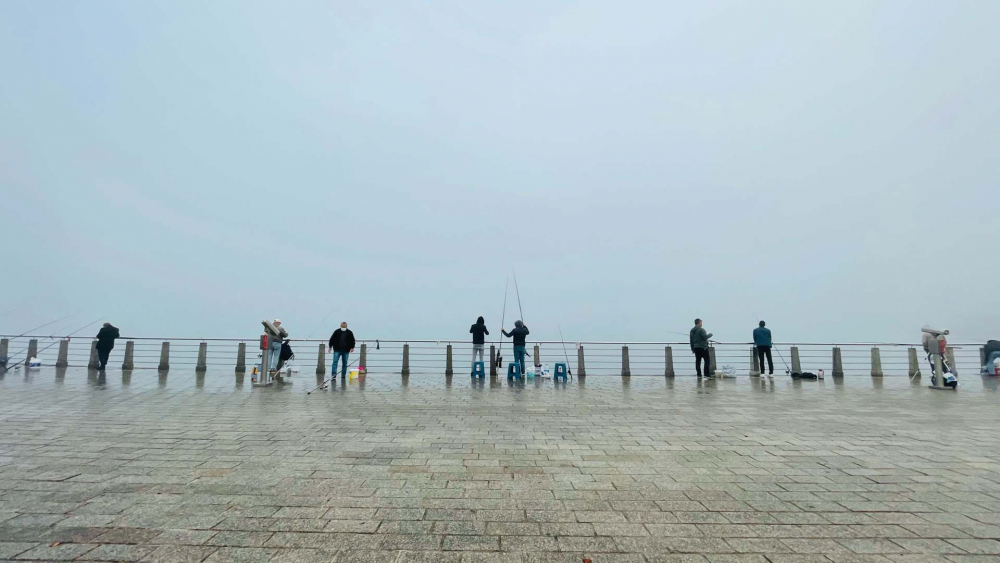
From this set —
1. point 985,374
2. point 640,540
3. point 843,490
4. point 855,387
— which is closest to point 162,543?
point 640,540

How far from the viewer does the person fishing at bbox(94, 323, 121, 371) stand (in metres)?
16.2

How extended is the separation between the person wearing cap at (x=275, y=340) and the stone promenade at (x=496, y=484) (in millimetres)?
5202

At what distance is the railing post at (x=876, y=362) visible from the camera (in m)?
16.2

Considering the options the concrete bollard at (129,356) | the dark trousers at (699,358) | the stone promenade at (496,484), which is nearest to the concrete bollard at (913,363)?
the dark trousers at (699,358)

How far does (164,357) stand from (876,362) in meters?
22.5

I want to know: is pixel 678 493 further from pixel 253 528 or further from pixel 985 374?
pixel 985 374

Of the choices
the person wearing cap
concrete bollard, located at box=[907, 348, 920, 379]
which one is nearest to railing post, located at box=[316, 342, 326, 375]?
the person wearing cap

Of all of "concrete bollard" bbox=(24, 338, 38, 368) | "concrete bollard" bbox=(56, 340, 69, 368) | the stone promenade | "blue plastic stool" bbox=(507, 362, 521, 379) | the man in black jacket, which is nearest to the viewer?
the stone promenade

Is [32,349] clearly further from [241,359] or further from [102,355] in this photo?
[241,359]

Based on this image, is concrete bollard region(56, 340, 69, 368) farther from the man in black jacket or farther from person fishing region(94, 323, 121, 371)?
the man in black jacket

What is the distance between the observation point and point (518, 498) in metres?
4.06

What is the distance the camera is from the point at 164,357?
1688 centimetres

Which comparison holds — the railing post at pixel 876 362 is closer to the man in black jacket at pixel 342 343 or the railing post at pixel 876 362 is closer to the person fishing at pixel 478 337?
the person fishing at pixel 478 337

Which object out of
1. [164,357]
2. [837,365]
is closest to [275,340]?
[164,357]
